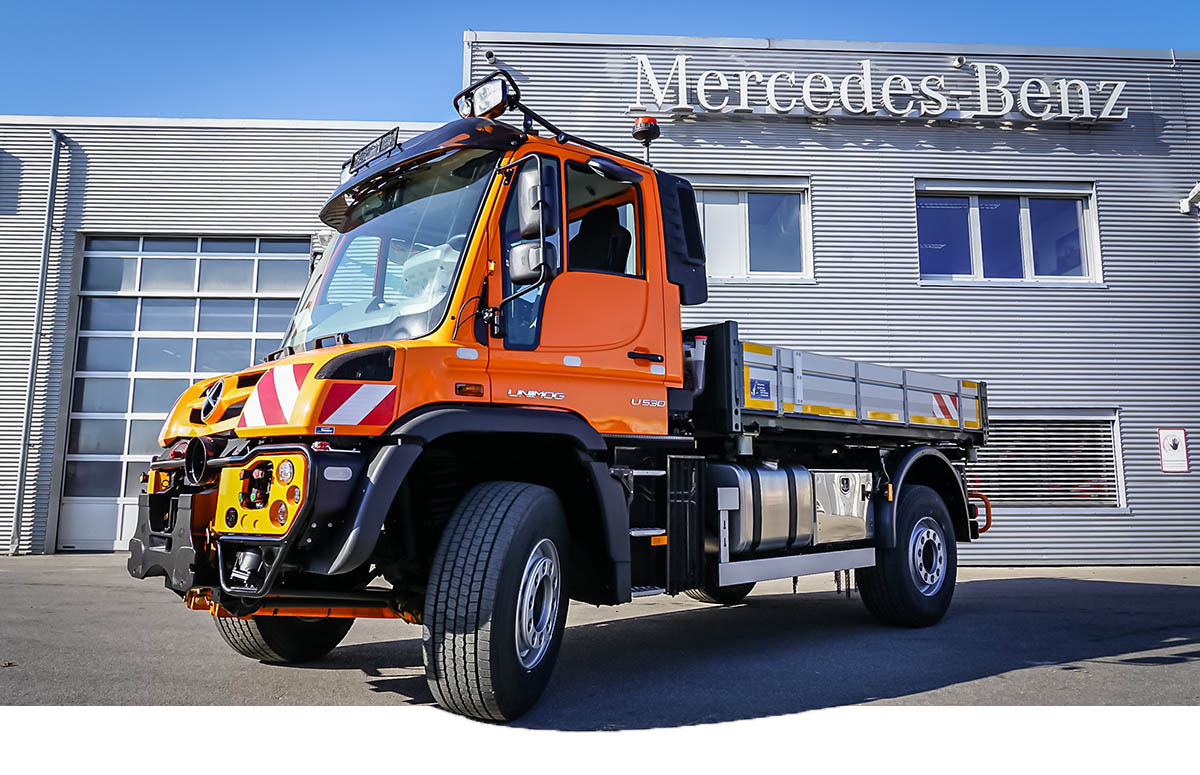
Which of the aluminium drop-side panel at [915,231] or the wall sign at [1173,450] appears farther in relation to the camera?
the aluminium drop-side panel at [915,231]

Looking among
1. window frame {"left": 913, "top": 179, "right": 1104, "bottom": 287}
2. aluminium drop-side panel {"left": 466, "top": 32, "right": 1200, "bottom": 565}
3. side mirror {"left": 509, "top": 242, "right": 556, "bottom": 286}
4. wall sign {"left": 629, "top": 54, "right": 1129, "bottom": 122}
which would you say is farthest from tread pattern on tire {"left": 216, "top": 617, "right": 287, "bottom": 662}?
window frame {"left": 913, "top": 179, "right": 1104, "bottom": 287}

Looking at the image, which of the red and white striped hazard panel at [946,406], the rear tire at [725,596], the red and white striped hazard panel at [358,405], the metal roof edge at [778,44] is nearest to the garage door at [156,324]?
the metal roof edge at [778,44]

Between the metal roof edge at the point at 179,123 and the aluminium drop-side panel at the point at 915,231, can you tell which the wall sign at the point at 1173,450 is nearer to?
the aluminium drop-side panel at the point at 915,231

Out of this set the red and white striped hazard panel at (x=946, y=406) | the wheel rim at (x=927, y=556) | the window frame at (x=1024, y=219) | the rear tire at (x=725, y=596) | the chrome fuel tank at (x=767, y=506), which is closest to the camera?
the chrome fuel tank at (x=767, y=506)

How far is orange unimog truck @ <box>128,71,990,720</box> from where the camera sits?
12.1ft

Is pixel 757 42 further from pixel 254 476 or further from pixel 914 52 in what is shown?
pixel 254 476

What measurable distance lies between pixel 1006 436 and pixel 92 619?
1241 cm

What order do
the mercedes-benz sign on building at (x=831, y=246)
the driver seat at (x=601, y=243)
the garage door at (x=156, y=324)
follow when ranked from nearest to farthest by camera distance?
the driver seat at (x=601, y=243), the mercedes-benz sign on building at (x=831, y=246), the garage door at (x=156, y=324)

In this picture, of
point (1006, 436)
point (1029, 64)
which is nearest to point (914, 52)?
point (1029, 64)

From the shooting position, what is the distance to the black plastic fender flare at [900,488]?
22.8ft

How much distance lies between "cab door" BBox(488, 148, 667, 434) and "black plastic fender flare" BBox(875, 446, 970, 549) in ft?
9.42

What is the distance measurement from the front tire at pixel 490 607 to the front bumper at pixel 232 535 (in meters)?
0.56

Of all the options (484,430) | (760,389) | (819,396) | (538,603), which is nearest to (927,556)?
(819,396)

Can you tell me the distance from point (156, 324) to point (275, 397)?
12517 millimetres
